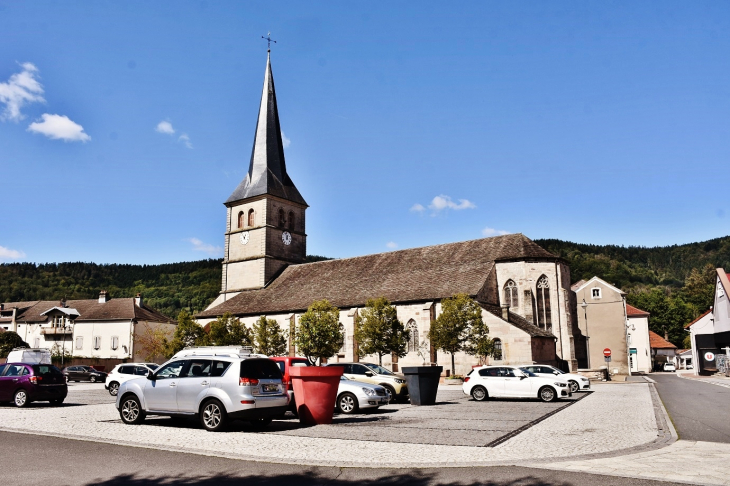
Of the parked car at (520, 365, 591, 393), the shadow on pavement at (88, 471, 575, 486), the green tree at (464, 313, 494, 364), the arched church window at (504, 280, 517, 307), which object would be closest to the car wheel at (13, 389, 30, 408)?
the shadow on pavement at (88, 471, 575, 486)

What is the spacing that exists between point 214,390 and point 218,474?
4.39 m

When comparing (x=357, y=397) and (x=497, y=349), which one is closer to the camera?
(x=357, y=397)

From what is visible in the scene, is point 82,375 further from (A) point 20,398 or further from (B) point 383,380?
(B) point 383,380

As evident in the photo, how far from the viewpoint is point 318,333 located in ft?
129

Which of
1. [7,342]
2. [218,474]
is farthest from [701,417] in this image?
[7,342]

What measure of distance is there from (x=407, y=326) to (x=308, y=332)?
7.31 meters

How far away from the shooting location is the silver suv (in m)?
11.8

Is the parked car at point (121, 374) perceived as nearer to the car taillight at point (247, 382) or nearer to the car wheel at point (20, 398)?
the car wheel at point (20, 398)

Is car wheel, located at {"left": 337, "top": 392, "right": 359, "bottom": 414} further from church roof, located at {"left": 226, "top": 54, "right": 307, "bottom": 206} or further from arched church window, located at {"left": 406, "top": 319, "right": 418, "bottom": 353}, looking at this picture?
church roof, located at {"left": 226, "top": 54, "right": 307, "bottom": 206}

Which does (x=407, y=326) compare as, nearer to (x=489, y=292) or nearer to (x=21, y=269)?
(x=489, y=292)

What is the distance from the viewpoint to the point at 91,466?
833 centimetres

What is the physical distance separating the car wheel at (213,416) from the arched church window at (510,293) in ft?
109

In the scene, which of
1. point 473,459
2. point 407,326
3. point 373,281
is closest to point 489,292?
point 407,326

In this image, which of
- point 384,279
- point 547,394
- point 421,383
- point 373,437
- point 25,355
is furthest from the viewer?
point 384,279
